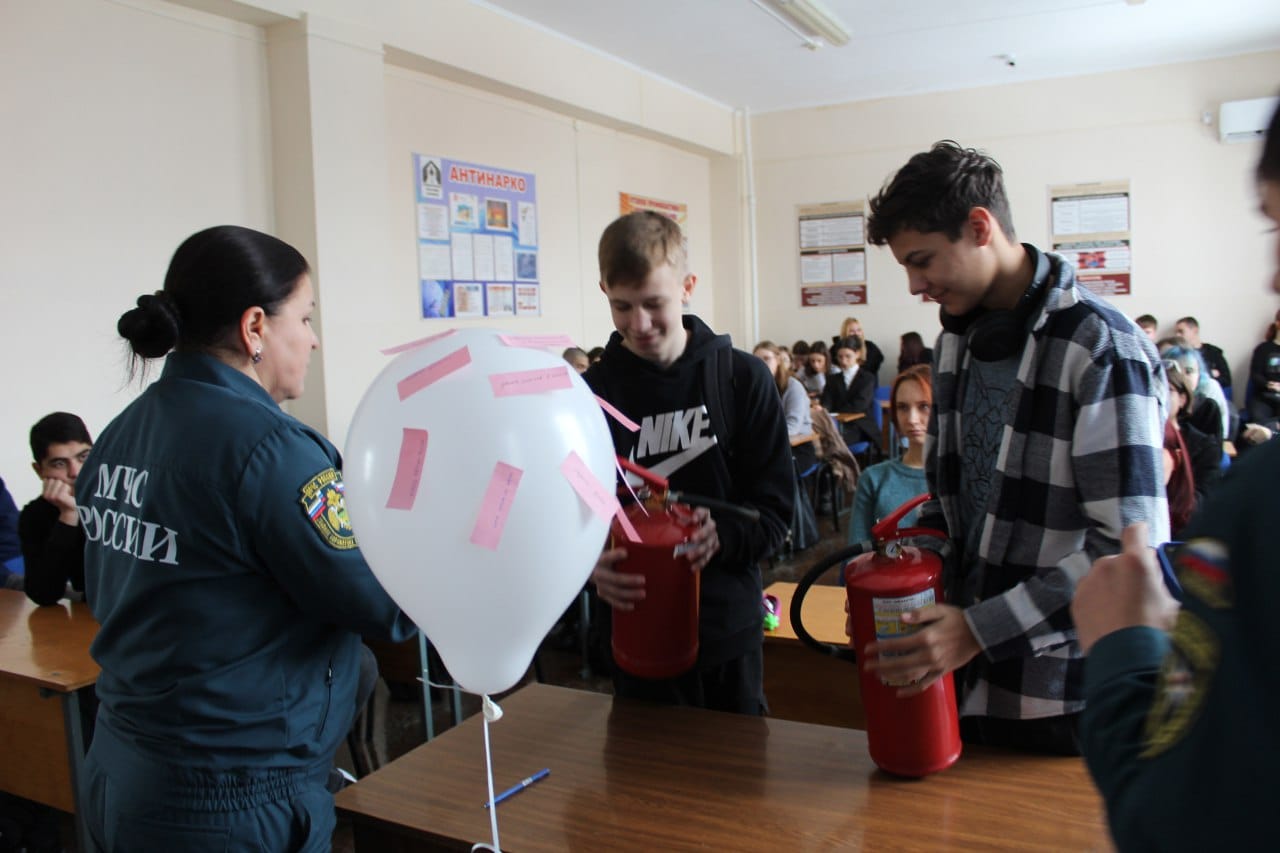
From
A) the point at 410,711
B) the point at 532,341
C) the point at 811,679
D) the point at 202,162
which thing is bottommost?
the point at 410,711

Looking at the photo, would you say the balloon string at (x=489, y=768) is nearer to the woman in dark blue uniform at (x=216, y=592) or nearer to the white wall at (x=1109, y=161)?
the woman in dark blue uniform at (x=216, y=592)

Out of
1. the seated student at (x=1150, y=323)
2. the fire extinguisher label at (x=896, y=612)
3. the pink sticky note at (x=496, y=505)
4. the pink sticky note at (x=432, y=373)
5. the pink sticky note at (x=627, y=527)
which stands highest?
the seated student at (x=1150, y=323)

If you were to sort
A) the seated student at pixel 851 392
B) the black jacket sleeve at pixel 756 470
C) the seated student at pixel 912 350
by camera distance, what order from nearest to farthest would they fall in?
the black jacket sleeve at pixel 756 470, the seated student at pixel 851 392, the seated student at pixel 912 350

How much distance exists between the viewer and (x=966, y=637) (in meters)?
1.09

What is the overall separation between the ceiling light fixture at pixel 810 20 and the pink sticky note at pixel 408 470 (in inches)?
211

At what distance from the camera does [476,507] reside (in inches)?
34.6

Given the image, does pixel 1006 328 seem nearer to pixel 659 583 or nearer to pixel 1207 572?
pixel 659 583

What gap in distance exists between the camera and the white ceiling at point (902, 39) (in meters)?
5.88

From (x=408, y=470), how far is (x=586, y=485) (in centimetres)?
18

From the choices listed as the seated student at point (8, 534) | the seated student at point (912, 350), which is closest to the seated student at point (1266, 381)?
the seated student at point (912, 350)

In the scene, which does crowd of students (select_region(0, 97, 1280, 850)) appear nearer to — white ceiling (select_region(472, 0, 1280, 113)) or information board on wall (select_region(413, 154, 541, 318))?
information board on wall (select_region(413, 154, 541, 318))

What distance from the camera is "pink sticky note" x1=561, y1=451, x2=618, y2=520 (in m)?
0.92

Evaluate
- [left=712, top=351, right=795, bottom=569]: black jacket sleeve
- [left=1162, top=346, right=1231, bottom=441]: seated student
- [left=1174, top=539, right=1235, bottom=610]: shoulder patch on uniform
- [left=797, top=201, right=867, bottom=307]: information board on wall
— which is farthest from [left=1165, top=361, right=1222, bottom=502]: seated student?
[left=797, top=201, right=867, bottom=307]: information board on wall

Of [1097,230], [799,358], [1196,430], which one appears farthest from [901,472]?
[1097,230]
